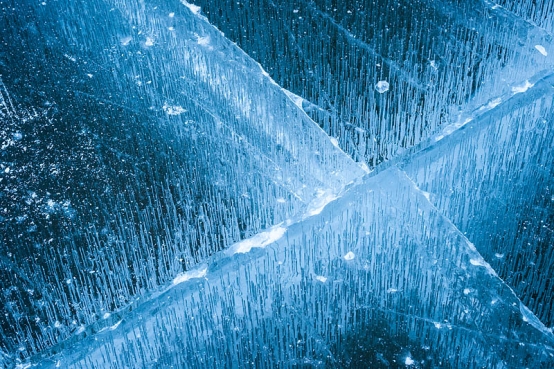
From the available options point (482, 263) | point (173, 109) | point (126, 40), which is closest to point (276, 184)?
point (173, 109)

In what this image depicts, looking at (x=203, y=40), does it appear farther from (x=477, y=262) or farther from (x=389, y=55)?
(x=477, y=262)

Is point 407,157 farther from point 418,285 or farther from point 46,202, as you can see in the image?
point 46,202

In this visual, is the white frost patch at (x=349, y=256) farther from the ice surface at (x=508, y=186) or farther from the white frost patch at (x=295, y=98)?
the white frost patch at (x=295, y=98)

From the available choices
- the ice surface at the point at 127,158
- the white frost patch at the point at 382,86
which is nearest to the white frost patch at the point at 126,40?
the ice surface at the point at 127,158

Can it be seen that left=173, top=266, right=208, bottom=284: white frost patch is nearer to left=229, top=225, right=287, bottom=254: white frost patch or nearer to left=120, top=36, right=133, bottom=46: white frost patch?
left=229, top=225, right=287, bottom=254: white frost patch

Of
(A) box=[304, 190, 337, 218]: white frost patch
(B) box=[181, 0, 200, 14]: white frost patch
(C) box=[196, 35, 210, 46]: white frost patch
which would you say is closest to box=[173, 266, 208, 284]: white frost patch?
(A) box=[304, 190, 337, 218]: white frost patch
